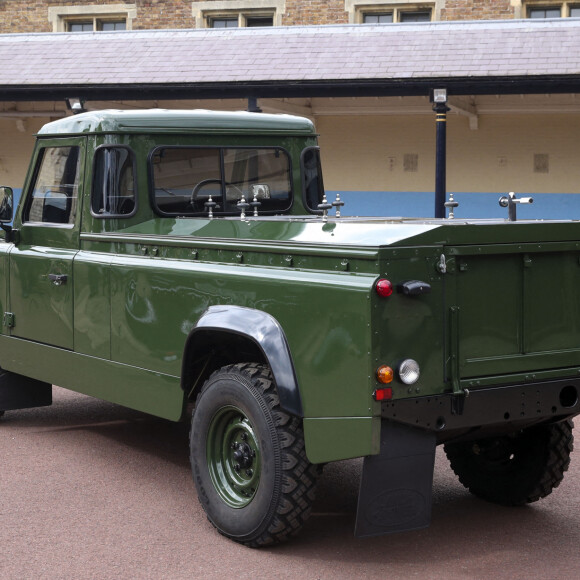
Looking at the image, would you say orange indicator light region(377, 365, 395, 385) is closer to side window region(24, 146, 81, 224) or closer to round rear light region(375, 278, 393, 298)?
round rear light region(375, 278, 393, 298)

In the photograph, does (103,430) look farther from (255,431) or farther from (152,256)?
(255,431)

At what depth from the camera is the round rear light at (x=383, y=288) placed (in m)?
4.25

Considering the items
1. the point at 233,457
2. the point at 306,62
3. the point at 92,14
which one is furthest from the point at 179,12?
the point at 233,457

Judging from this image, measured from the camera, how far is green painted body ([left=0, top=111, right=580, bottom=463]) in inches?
171

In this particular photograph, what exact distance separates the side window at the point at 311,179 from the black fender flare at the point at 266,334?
2.16m

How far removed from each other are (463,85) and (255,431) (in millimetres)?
12086

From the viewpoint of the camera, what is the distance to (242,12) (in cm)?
2358

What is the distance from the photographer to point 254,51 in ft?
59.4

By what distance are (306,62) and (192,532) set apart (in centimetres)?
1318

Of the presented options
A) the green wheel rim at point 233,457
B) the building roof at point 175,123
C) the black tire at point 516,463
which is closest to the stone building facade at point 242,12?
the building roof at point 175,123

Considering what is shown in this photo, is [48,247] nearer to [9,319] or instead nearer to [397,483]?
[9,319]

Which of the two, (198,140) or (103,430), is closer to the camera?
(198,140)

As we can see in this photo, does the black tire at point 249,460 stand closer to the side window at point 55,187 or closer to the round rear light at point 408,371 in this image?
A: the round rear light at point 408,371

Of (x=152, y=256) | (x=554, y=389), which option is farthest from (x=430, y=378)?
(x=152, y=256)
